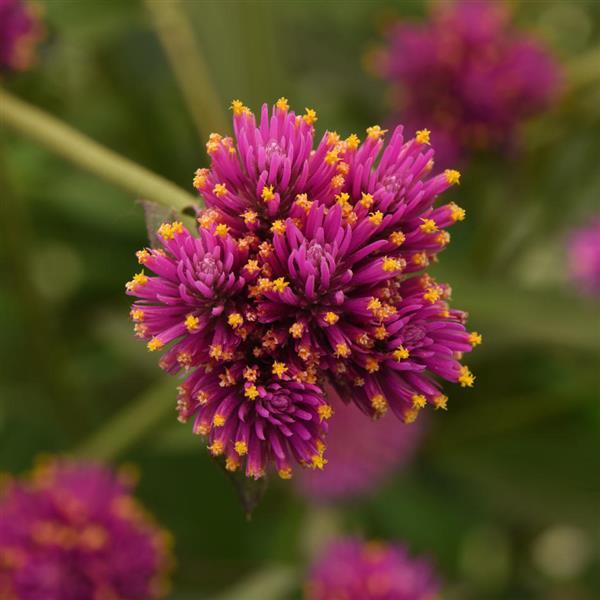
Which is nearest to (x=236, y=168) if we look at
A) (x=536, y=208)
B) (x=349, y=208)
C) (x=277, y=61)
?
(x=349, y=208)

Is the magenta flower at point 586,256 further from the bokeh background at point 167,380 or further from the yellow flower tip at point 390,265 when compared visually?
the yellow flower tip at point 390,265

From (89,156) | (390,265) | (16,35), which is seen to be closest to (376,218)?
(390,265)

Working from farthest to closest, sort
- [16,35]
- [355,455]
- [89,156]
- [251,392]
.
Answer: [355,455] < [16,35] < [89,156] < [251,392]

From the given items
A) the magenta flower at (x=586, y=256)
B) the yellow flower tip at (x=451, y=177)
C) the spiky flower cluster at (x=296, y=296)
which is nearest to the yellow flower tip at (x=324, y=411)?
the spiky flower cluster at (x=296, y=296)

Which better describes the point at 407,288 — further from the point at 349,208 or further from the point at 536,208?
the point at 536,208

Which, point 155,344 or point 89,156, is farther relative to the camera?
point 89,156

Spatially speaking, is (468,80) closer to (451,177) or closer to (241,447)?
(451,177)
